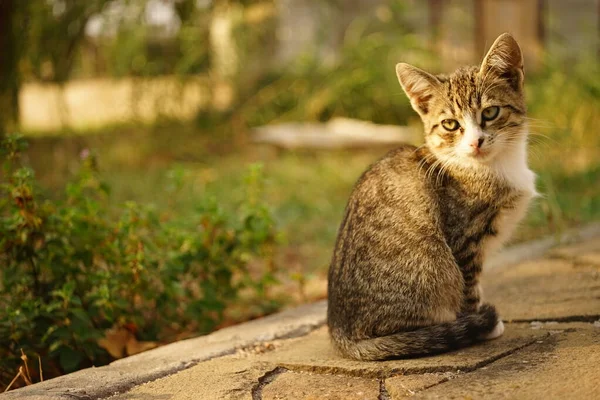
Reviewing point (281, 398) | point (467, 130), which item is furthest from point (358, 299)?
point (467, 130)

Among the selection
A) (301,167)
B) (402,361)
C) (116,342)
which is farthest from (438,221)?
(301,167)

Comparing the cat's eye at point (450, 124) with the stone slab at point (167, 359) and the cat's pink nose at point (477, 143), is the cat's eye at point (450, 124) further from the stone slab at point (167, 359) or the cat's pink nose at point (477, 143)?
the stone slab at point (167, 359)

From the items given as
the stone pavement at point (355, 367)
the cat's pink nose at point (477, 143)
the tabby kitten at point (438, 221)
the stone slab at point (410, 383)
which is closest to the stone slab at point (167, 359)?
the stone pavement at point (355, 367)

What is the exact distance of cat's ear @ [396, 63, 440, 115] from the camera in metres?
2.97

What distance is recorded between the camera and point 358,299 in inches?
107

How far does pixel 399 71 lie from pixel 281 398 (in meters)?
1.45

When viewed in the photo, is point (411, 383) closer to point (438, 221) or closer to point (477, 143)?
point (438, 221)

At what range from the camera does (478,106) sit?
2828 mm

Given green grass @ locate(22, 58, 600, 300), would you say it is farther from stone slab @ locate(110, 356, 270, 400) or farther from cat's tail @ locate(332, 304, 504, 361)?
cat's tail @ locate(332, 304, 504, 361)

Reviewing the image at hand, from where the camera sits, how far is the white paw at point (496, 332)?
2.69m

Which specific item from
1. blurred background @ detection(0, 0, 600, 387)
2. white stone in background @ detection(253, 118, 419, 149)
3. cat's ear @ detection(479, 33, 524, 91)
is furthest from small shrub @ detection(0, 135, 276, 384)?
white stone in background @ detection(253, 118, 419, 149)

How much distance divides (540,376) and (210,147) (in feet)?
22.0

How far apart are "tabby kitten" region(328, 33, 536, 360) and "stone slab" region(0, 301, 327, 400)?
0.42 metres

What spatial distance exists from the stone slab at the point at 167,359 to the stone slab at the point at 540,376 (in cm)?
99
